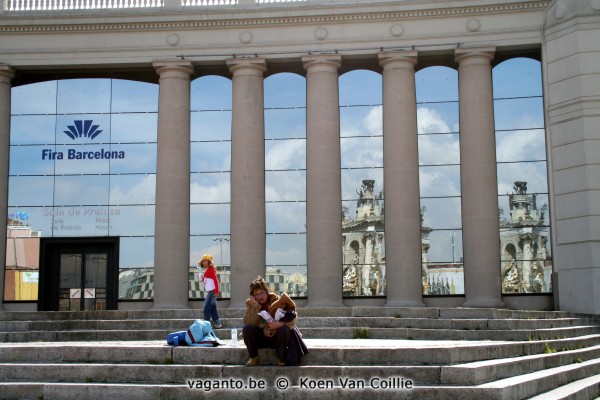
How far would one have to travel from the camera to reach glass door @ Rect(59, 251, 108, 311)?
1232 inches

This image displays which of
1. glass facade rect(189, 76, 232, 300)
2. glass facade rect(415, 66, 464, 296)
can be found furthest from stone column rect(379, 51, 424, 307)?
glass facade rect(189, 76, 232, 300)

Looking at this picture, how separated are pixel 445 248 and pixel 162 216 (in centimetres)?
1027

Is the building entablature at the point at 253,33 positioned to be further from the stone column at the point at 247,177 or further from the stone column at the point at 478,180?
the stone column at the point at 478,180

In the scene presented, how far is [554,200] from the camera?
29031mm

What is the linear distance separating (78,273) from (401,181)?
1249cm

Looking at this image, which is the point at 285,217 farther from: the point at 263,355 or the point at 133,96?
the point at 263,355

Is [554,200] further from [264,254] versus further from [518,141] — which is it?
[264,254]

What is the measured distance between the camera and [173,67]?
31.3 meters

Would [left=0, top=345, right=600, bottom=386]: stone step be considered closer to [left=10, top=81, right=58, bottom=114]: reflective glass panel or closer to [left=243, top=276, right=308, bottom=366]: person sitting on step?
[left=243, top=276, right=308, bottom=366]: person sitting on step

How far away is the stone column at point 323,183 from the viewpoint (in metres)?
29.8

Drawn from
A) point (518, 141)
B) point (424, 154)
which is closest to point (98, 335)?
point (424, 154)

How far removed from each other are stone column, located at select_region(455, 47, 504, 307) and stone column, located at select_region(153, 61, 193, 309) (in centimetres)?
1002

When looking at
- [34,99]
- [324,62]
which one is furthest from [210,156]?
[34,99]

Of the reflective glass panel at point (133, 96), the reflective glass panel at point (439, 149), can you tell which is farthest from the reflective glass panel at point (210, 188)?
the reflective glass panel at point (439, 149)
